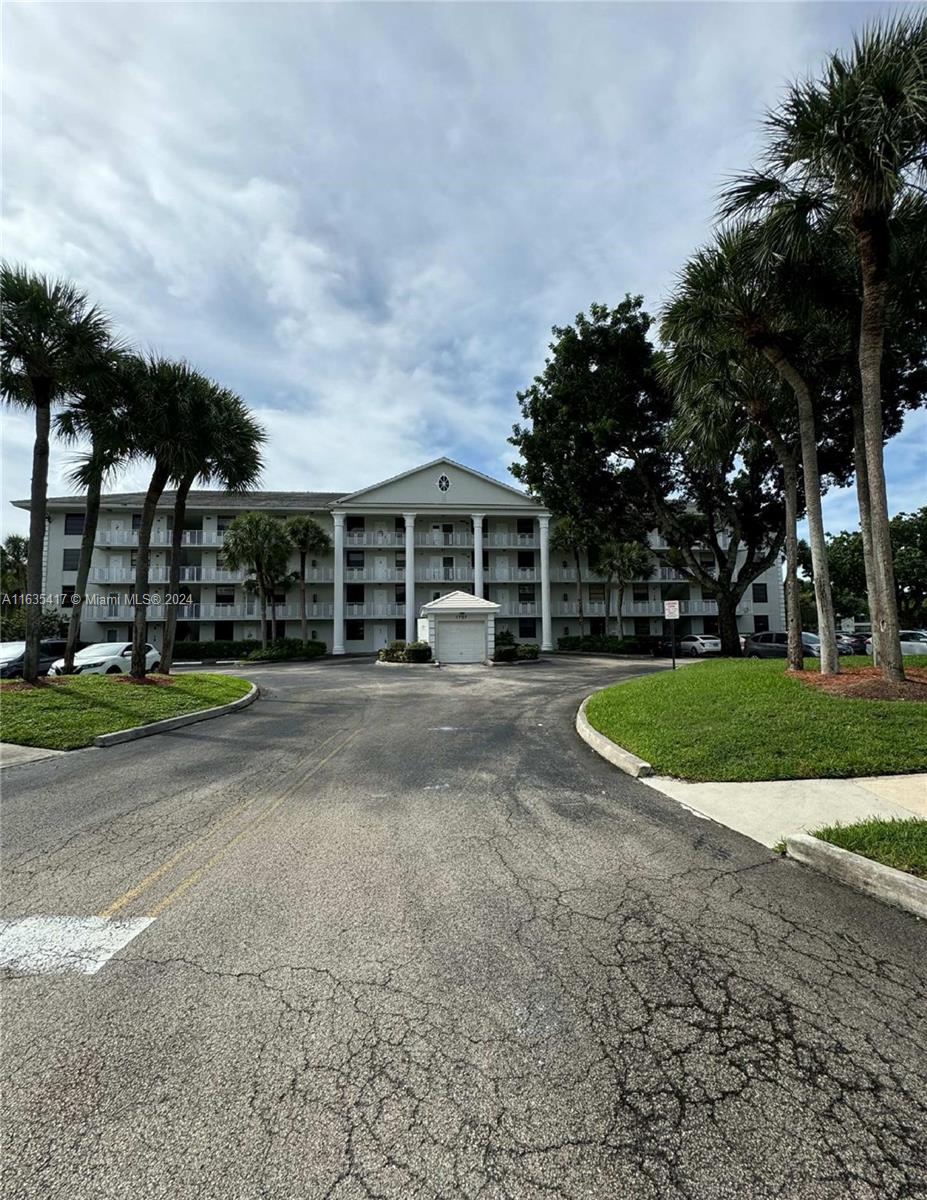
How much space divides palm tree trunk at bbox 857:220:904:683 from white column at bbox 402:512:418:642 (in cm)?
2902

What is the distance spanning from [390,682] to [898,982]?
18.4 metres

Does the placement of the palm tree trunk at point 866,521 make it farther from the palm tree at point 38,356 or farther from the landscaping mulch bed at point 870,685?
the palm tree at point 38,356

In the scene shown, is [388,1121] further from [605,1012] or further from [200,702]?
[200,702]

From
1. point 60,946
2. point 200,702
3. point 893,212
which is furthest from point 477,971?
point 893,212

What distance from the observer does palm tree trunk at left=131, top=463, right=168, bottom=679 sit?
1591cm

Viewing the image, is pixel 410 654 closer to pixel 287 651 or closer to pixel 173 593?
pixel 287 651

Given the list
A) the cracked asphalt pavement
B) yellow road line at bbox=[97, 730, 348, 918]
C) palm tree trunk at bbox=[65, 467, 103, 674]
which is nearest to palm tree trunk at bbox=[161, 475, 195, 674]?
palm tree trunk at bbox=[65, 467, 103, 674]

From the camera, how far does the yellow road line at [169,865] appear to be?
3.82 meters

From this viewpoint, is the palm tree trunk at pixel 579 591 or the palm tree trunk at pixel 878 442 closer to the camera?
the palm tree trunk at pixel 878 442

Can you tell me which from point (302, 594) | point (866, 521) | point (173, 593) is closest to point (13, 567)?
point (302, 594)

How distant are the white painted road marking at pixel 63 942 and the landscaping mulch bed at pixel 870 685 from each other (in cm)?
1005

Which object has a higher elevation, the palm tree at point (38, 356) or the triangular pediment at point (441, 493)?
the triangular pediment at point (441, 493)

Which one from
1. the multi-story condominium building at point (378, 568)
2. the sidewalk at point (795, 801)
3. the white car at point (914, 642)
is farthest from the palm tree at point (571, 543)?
the sidewalk at point (795, 801)

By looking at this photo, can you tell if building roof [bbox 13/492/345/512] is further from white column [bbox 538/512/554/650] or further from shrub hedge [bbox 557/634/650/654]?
shrub hedge [bbox 557/634/650/654]
